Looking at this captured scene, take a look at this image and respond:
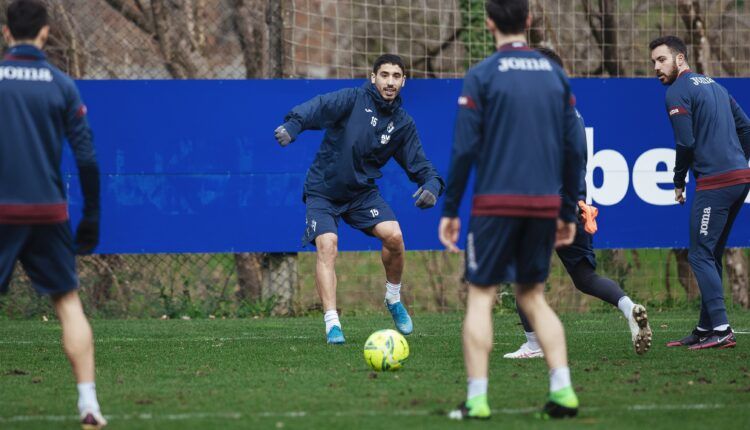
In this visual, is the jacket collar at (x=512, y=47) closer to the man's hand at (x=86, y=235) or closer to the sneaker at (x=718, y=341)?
the man's hand at (x=86, y=235)

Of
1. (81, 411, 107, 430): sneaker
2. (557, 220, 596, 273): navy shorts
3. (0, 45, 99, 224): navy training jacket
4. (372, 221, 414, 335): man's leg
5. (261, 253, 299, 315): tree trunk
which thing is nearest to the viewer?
(81, 411, 107, 430): sneaker

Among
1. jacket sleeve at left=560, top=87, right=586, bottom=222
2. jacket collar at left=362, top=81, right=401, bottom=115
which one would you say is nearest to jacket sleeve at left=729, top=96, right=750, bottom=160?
jacket collar at left=362, top=81, right=401, bottom=115

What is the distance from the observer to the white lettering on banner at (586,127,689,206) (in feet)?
40.2

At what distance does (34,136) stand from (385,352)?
2.86 meters

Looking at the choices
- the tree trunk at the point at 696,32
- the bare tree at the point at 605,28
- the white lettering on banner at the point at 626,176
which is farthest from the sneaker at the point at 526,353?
the tree trunk at the point at 696,32

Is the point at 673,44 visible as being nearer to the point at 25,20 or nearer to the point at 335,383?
the point at 335,383

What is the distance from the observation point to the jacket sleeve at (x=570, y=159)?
561cm

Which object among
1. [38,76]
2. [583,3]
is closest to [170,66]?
[583,3]

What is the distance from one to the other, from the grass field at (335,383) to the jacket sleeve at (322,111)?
68.7 inches

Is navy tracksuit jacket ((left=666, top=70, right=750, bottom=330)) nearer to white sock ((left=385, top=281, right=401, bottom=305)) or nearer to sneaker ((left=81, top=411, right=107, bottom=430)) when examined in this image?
white sock ((left=385, top=281, right=401, bottom=305))

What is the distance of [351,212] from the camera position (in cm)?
930

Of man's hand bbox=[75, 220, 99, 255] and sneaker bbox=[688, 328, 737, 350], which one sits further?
sneaker bbox=[688, 328, 737, 350]

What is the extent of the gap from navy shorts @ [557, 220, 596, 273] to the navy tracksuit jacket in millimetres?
1000

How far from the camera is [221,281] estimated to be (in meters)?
12.7
